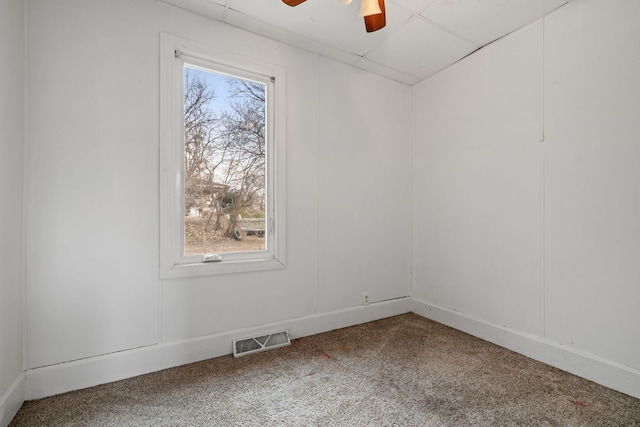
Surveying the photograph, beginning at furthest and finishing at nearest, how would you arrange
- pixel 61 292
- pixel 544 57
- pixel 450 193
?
pixel 450 193 < pixel 544 57 < pixel 61 292

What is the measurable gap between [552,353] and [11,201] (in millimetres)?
3518

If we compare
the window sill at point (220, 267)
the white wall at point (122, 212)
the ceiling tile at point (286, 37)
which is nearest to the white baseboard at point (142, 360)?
the white wall at point (122, 212)

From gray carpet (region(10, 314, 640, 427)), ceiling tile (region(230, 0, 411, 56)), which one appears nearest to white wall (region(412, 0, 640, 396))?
gray carpet (region(10, 314, 640, 427))

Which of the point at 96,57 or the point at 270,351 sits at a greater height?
the point at 96,57

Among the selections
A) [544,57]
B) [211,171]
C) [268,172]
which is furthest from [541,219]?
[211,171]

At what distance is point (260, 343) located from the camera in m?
2.37

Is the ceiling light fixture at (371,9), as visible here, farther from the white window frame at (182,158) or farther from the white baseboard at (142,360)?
the white baseboard at (142,360)

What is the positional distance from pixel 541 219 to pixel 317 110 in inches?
79.3

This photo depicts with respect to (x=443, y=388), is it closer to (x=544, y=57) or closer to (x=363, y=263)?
(x=363, y=263)

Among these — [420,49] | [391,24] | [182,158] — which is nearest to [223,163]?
[182,158]

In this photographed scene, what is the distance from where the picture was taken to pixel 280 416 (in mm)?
1591

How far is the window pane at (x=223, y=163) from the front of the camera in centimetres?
225

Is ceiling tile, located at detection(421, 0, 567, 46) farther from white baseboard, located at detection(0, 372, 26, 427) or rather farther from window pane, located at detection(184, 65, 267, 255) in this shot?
white baseboard, located at detection(0, 372, 26, 427)

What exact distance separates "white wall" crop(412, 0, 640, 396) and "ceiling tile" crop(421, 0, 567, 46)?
0.31 feet
